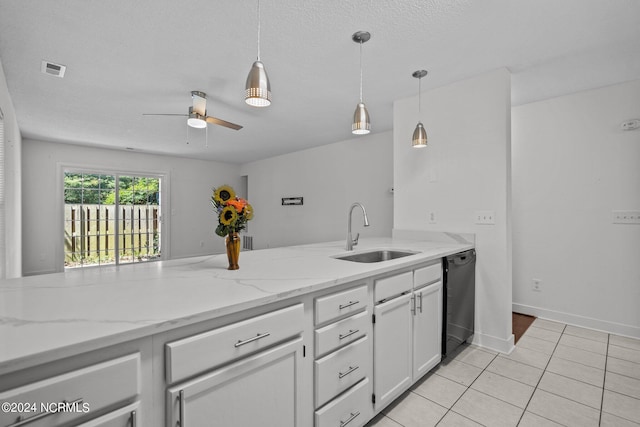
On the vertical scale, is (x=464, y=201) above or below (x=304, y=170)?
below

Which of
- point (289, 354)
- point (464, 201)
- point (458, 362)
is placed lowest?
point (458, 362)

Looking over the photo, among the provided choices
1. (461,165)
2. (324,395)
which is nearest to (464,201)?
(461,165)

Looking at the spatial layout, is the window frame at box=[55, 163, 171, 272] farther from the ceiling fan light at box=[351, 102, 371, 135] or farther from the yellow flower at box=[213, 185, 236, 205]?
the ceiling fan light at box=[351, 102, 371, 135]

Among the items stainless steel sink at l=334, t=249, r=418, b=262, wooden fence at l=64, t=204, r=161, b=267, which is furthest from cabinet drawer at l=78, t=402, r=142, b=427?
wooden fence at l=64, t=204, r=161, b=267

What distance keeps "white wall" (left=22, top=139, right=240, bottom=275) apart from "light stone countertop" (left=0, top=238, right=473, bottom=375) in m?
5.42

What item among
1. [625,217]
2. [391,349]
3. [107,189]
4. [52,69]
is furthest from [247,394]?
[107,189]

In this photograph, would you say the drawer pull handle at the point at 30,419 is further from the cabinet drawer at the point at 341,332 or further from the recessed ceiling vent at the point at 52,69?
the recessed ceiling vent at the point at 52,69

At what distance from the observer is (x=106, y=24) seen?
1.90 metres

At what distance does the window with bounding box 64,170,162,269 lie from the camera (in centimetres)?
565

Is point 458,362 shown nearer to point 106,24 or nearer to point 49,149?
point 106,24

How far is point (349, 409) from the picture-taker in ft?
4.55

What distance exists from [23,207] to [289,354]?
6428 mm

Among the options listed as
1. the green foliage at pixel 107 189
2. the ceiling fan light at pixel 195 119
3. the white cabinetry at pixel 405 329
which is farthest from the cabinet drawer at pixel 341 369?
the green foliage at pixel 107 189

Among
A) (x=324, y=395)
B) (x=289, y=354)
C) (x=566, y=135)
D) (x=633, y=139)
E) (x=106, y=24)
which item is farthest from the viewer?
(x=566, y=135)
